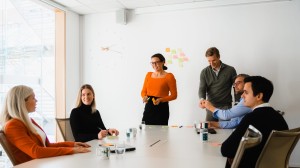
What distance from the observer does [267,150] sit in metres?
1.68

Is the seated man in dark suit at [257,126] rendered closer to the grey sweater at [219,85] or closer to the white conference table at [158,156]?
the white conference table at [158,156]

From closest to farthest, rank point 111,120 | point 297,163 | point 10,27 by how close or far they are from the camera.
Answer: point 10,27
point 297,163
point 111,120

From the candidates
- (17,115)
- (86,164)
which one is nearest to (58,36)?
(17,115)

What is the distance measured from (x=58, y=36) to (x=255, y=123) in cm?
395

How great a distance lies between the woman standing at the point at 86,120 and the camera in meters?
2.51

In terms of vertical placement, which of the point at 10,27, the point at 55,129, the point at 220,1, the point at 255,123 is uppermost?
the point at 220,1

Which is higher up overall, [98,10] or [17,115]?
[98,10]

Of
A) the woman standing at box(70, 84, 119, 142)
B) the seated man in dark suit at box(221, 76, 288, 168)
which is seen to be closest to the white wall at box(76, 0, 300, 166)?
the woman standing at box(70, 84, 119, 142)

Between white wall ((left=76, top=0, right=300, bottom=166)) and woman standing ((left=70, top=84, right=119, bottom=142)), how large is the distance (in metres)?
1.98

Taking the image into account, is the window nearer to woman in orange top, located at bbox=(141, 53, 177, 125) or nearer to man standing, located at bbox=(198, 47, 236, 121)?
woman in orange top, located at bbox=(141, 53, 177, 125)

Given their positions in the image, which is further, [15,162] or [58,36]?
[58,36]

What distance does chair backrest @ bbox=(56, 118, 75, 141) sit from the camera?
105 inches

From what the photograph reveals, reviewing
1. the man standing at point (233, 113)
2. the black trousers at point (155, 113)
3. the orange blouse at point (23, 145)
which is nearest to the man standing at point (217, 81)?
the black trousers at point (155, 113)

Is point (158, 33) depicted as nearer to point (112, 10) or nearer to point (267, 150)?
point (112, 10)
